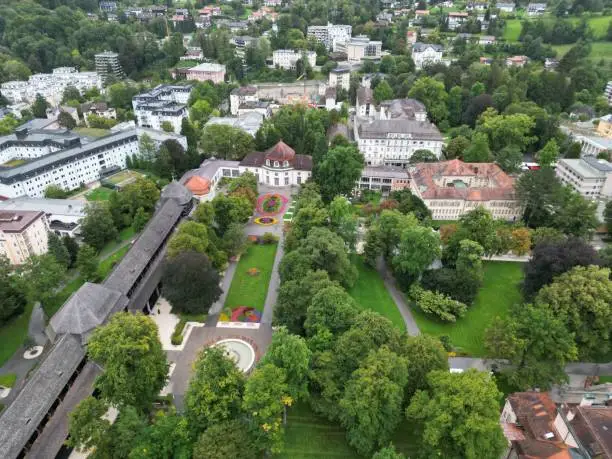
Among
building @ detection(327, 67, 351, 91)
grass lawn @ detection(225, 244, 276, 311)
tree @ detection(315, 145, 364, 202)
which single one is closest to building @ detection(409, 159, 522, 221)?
tree @ detection(315, 145, 364, 202)

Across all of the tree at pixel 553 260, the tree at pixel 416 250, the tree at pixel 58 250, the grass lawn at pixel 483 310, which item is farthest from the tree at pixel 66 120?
the tree at pixel 553 260

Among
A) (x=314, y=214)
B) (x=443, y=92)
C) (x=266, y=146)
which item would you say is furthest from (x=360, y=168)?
(x=443, y=92)

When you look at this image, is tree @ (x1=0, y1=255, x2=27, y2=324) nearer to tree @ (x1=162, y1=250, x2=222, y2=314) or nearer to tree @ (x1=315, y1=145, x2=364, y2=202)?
tree @ (x1=162, y1=250, x2=222, y2=314)

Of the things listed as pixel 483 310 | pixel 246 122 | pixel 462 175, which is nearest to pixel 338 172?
pixel 462 175

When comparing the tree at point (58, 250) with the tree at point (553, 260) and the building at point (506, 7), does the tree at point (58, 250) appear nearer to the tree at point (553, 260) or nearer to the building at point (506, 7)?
the tree at point (553, 260)

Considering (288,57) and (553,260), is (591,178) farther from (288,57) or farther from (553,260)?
(288,57)

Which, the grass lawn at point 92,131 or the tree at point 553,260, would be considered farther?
the grass lawn at point 92,131
